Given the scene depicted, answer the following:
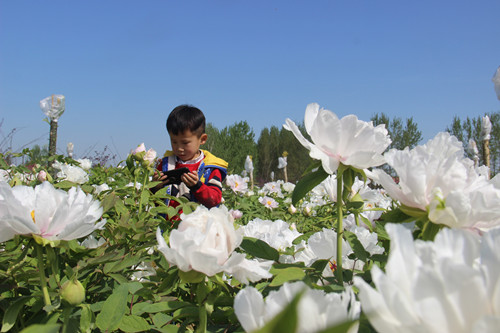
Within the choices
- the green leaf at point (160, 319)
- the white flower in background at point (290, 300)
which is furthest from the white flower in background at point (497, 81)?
the green leaf at point (160, 319)

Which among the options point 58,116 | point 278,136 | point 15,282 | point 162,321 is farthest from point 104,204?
point 278,136

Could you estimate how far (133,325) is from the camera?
64cm

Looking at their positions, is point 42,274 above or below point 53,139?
below

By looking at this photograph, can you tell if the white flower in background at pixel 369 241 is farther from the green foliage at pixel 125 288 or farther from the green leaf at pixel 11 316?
the green leaf at pixel 11 316

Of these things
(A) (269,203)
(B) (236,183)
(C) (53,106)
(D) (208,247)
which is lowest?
(A) (269,203)

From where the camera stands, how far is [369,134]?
69 cm

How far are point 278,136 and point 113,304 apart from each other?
28.0m

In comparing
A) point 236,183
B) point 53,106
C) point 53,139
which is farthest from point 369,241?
point 53,106

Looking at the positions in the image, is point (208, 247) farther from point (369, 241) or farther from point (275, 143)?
point (275, 143)

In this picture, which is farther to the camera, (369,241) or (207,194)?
(207,194)

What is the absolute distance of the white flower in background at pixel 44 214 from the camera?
1.98 feet

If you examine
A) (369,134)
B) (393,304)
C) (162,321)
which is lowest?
(162,321)

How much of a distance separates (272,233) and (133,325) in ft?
2.39

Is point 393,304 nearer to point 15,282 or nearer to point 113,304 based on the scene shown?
point 113,304
